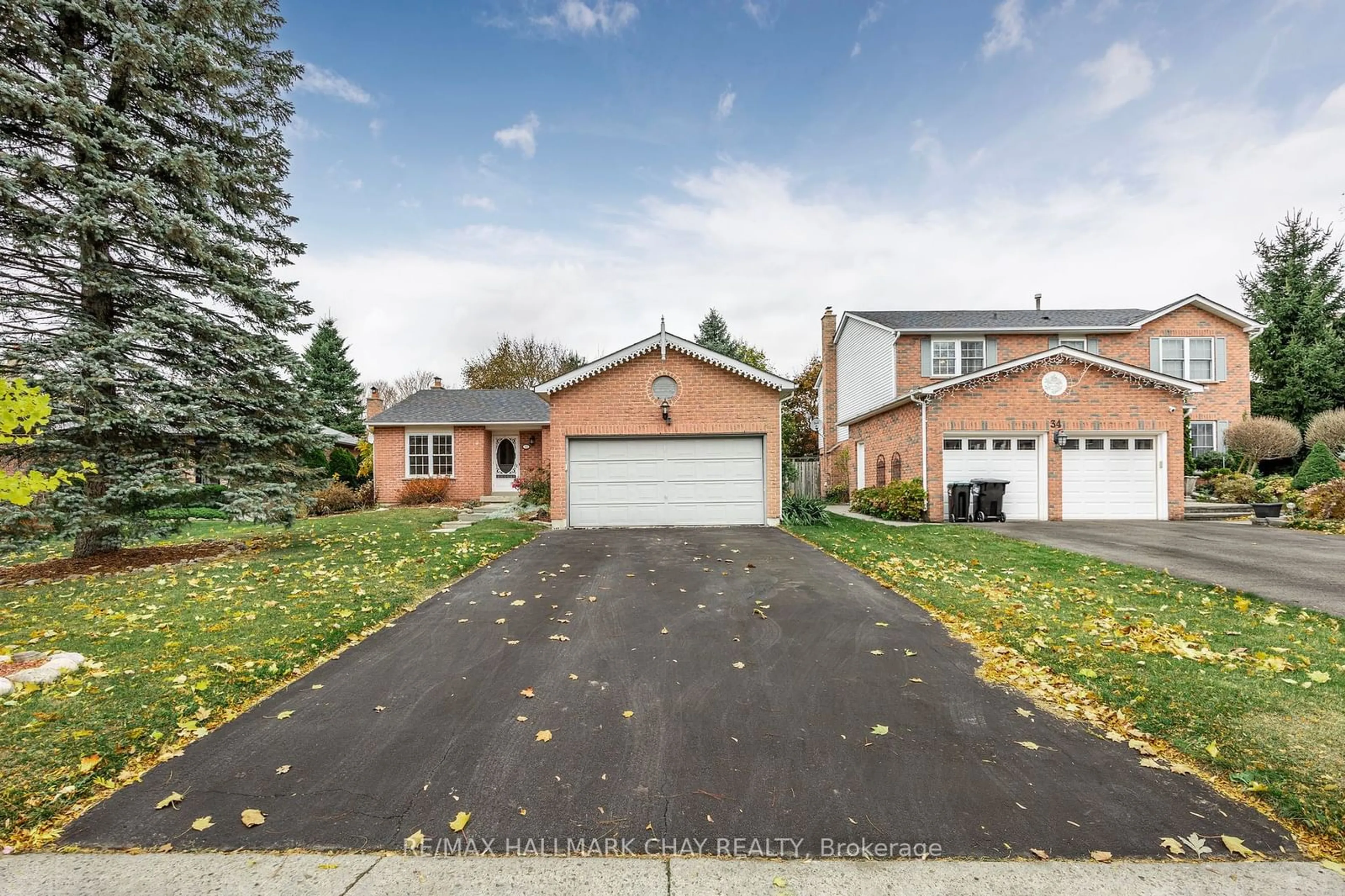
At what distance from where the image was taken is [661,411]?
42.9 ft

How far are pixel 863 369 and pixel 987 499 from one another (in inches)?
339

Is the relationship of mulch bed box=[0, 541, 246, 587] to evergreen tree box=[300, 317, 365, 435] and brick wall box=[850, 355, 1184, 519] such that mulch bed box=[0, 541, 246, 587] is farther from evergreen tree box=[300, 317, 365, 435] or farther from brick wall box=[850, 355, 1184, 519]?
evergreen tree box=[300, 317, 365, 435]

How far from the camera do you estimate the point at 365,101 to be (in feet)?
42.3

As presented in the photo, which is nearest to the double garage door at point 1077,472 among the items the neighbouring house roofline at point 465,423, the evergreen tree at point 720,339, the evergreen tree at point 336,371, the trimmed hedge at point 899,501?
the trimmed hedge at point 899,501

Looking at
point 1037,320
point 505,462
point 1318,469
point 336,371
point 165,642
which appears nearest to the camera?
point 165,642

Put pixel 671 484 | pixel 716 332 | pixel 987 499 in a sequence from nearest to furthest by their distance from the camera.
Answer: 1. pixel 671 484
2. pixel 987 499
3. pixel 716 332

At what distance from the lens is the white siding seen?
18938mm

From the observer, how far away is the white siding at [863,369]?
746 inches

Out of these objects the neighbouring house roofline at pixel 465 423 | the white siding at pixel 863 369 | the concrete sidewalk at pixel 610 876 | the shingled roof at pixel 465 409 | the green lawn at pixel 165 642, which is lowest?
the concrete sidewalk at pixel 610 876

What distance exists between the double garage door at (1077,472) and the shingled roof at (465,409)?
13.4 metres

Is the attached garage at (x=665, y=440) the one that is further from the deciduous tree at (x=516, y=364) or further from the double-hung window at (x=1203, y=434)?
the deciduous tree at (x=516, y=364)

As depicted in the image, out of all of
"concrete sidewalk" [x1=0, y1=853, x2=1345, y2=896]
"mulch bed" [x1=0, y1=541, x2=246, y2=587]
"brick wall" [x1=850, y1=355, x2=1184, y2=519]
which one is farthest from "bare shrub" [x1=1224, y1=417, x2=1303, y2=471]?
"mulch bed" [x1=0, y1=541, x2=246, y2=587]

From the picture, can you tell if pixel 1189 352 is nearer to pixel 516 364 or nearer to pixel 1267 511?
pixel 1267 511

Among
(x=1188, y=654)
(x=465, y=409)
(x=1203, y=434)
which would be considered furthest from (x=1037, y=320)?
(x=465, y=409)
